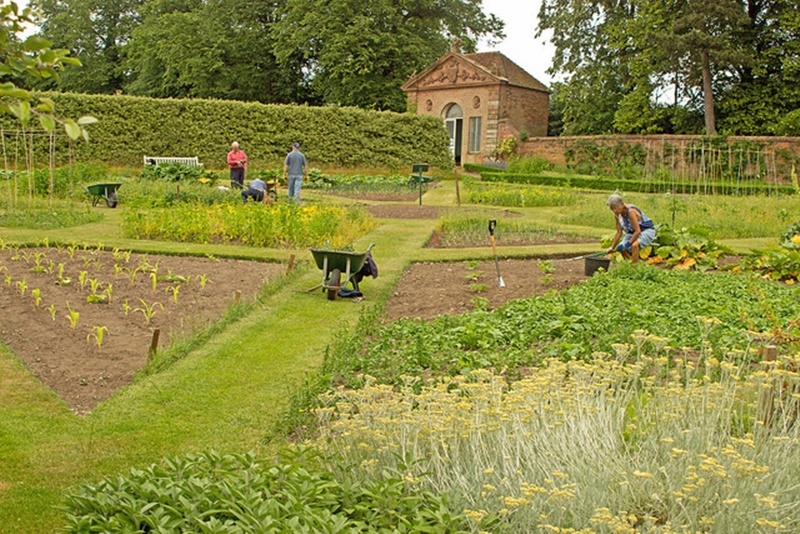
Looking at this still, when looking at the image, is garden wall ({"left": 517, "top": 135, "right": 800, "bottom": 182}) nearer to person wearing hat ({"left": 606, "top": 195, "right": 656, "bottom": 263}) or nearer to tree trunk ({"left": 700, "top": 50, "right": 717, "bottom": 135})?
tree trunk ({"left": 700, "top": 50, "right": 717, "bottom": 135})

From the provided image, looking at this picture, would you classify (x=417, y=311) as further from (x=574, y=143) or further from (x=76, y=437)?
(x=574, y=143)

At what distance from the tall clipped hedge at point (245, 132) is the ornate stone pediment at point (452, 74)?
4.48 metres

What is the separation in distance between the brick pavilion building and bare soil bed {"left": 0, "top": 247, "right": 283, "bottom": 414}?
2868 centimetres

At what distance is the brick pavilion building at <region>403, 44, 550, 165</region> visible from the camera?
38.4 meters

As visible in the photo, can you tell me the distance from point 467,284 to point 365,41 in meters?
31.4

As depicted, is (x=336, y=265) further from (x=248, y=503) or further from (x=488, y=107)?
(x=488, y=107)

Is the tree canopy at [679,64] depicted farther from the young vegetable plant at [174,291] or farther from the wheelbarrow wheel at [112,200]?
the young vegetable plant at [174,291]

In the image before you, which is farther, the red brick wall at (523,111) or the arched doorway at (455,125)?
the arched doorway at (455,125)

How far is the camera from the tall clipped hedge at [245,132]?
1111 inches

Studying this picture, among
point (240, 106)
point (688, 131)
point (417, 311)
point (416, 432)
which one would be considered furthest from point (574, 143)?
point (416, 432)

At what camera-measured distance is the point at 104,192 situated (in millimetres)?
17531

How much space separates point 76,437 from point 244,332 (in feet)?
8.52

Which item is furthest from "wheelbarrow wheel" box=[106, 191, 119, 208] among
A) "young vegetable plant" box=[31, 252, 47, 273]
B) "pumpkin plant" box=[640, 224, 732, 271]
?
"pumpkin plant" box=[640, 224, 732, 271]

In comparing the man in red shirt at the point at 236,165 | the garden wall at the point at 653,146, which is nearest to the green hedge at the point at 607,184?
the garden wall at the point at 653,146
